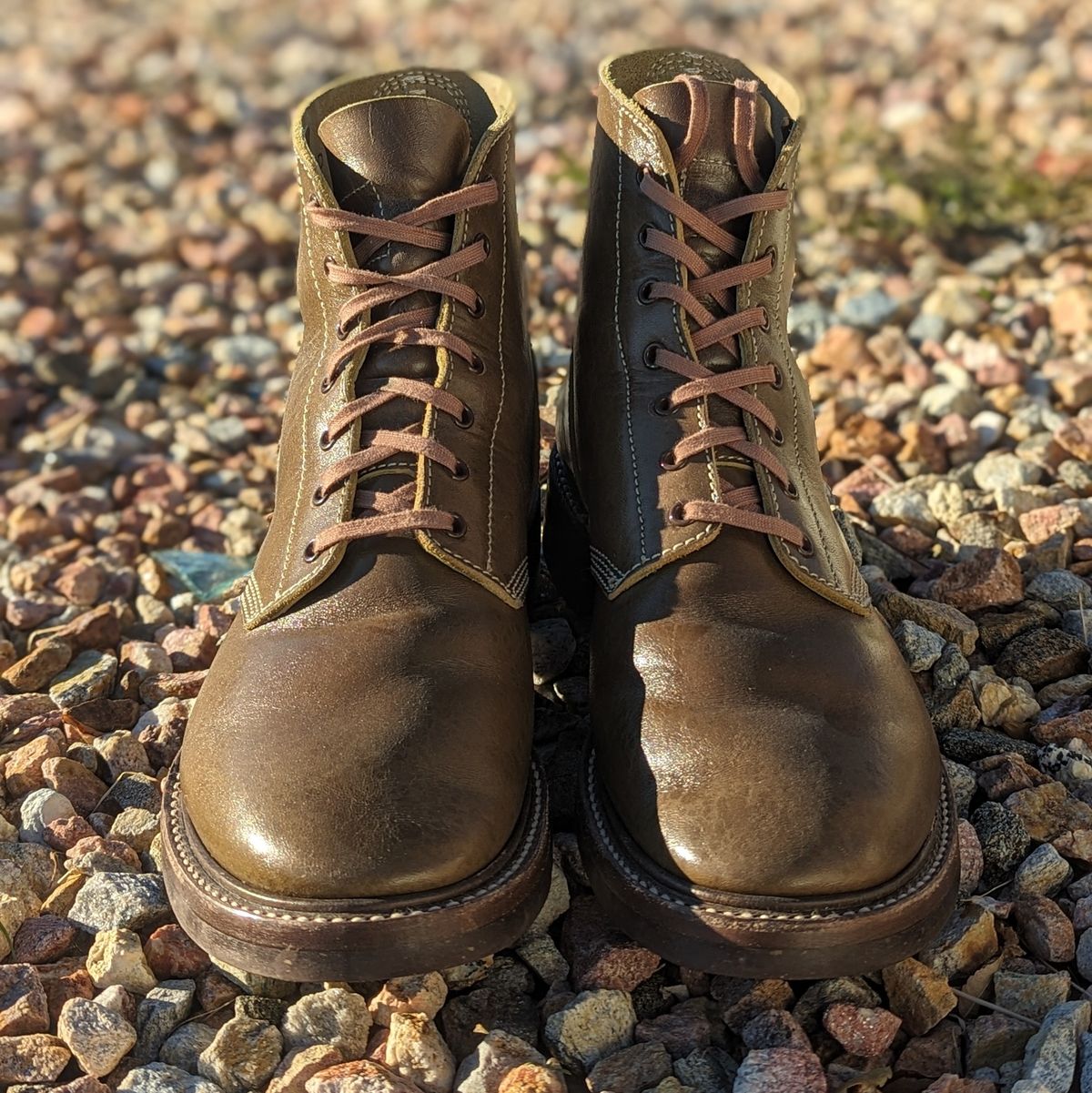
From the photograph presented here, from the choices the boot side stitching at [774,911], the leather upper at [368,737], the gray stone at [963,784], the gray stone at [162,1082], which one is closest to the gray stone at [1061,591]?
the gray stone at [963,784]

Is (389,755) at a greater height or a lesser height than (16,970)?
greater

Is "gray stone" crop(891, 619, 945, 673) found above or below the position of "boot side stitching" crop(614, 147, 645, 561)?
below

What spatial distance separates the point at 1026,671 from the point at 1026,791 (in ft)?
1.30

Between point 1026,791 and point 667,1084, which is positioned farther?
point 1026,791

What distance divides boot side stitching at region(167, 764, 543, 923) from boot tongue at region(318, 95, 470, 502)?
644 mm

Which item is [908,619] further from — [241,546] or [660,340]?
[241,546]

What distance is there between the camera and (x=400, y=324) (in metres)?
2.33

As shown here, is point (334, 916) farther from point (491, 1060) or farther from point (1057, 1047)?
point (1057, 1047)

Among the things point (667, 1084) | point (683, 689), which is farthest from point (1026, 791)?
point (667, 1084)

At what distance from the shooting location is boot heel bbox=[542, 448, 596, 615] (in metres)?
2.57

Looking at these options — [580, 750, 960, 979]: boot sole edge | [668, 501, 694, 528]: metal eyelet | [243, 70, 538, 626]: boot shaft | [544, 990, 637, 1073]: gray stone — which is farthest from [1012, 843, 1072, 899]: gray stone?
[243, 70, 538, 626]: boot shaft

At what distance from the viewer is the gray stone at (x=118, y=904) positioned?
2145mm

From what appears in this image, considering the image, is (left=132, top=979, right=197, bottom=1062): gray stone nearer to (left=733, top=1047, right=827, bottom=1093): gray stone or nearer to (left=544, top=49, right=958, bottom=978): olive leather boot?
(left=544, top=49, right=958, bottom=978): olive leather boot

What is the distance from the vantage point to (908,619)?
2693mm
